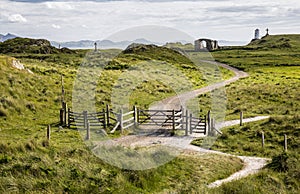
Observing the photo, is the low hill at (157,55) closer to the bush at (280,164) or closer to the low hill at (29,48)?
the low hill at (29,48)

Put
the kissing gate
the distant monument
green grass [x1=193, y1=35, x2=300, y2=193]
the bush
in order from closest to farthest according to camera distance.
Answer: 1. green grass [x1=193, y1=35, x2=300, y2=193]
2. the bush
3. the kissing gate
4. the distant monument

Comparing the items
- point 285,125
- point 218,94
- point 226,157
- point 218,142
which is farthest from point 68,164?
point 218,94

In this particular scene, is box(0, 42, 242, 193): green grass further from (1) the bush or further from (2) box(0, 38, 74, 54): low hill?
(2) box(0, 38, 74, 54): low hill

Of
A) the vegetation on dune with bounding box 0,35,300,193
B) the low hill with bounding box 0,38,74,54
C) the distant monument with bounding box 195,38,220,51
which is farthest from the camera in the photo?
the distant monument with bounding box 195,38,220,51

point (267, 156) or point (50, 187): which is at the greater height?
point (50, 187)

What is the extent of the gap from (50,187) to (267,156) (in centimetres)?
1259

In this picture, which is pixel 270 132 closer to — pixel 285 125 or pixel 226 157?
pixel 285 125

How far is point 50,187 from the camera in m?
11.0

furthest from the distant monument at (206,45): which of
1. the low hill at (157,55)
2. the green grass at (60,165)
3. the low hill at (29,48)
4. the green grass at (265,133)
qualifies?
the green grass at (60,165)

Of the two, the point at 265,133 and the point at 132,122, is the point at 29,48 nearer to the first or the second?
the point at 132,122

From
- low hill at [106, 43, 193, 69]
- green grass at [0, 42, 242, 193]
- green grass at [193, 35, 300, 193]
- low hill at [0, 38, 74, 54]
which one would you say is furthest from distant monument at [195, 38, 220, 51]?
green grass at [0, 42, 242, 193]

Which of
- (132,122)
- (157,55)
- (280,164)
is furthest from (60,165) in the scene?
(157,55)

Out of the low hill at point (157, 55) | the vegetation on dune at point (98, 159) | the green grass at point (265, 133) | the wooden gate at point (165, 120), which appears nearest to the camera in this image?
the vegetation on dune at point (98, 159)

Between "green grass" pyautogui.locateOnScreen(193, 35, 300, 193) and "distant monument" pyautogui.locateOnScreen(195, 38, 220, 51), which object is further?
"distant monument" pyautogui.locateOnScreen(195, 38, 220, 51)
